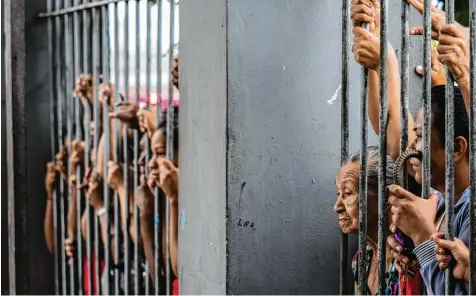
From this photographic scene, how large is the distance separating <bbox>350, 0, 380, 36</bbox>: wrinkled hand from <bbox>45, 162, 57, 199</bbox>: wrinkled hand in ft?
8.70

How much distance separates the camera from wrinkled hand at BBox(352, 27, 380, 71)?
8.89 feet

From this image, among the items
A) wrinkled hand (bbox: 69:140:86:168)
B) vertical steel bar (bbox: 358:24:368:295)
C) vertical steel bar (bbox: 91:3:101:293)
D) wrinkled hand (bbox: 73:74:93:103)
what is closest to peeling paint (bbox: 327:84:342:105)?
vertical steel bar (bbox: 358:24:368:295)

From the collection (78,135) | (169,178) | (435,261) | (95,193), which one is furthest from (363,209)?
(78,135)

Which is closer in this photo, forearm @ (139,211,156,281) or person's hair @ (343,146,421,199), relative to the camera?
person's hair @ (343,146,421,199)

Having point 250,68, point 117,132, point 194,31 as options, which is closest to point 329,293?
point 250,68

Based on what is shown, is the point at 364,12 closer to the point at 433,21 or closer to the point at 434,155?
the point at 433,21

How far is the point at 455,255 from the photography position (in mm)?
2328

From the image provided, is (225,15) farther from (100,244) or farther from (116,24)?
(100,244)

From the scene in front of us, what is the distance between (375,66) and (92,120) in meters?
2.45

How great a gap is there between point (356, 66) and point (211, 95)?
585 millimetres

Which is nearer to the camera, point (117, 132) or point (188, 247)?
point (188, 247)

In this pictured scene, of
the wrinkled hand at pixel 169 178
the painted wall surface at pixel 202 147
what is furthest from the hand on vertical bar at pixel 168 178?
the painted wall surface at pixel 202 147

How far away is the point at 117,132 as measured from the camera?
444 centimetres

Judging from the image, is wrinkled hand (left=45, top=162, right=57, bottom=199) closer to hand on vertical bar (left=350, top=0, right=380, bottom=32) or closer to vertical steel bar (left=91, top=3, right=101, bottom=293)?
vertical steel bar (left=91, top=3, right=101, bottom=293)
